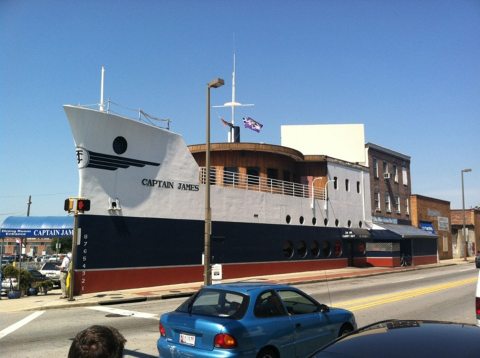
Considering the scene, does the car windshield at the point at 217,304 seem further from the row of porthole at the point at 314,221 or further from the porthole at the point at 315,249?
the porthole at the point at 315,249

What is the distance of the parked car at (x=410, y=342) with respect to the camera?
3.17 m

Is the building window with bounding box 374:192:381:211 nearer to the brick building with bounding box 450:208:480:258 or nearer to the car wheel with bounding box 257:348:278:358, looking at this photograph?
the brick building with bounding box 450:208:480:258

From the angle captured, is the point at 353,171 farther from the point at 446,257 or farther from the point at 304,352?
the point at 304,352

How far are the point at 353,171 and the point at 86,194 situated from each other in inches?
1022

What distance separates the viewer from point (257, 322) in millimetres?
6895

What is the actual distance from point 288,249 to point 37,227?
53.6 ft

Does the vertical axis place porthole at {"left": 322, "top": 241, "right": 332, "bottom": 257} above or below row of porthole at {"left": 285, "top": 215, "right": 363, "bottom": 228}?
below

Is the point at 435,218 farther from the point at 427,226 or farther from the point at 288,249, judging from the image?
the point at 288,249

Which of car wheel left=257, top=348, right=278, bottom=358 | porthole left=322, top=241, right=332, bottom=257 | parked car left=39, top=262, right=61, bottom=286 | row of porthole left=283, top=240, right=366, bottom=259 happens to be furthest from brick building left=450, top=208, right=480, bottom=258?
car wheel left=257, top=348, right=278, bottom=358

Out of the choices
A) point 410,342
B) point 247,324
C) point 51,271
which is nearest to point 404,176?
point 51,271

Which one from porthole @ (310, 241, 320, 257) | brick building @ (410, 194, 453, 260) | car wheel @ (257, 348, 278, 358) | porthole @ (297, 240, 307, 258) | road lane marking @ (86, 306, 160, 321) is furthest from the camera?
brick building @ (410, 194, 453, 260)

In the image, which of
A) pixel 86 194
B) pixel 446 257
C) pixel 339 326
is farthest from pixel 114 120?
pixel 446 257

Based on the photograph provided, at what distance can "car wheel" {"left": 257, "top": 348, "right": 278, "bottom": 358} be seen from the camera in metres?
6.83

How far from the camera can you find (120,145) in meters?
21.4
